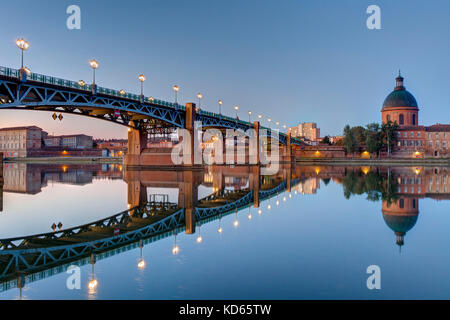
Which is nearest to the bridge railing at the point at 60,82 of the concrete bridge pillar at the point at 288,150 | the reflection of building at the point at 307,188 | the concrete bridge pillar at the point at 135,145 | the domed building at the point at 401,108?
the concrete bridge pillar at the point at 135,145

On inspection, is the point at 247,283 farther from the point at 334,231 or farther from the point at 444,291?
the point at 334,231

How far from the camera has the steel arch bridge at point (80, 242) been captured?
8.84m

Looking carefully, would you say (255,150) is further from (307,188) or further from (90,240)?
(90,240)

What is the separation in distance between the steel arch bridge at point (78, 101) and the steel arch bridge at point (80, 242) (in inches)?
853

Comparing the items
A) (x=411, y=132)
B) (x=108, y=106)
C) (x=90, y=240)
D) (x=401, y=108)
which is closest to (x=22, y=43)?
(x=108, y=106)

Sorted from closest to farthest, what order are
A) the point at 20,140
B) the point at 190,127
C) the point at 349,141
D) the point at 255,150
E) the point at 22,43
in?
the point at 22,43 < the point at 190,127 < the point at 255,150 < the point at 349,141 < the point at 20,140

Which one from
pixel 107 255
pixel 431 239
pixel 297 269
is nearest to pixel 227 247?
pixel 297 269

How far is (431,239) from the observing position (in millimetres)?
11766

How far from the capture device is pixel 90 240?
11.8 m

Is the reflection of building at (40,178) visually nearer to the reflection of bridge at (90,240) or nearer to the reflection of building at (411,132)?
the reflection of bridge at (90,240)

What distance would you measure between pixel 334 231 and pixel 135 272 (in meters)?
7.80

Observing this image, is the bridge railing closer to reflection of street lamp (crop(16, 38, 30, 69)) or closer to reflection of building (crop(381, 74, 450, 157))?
reflection of street lamp (crop(16, 38, 30, 69))

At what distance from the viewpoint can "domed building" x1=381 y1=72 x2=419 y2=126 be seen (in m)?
139

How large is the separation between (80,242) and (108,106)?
35.6 metres
